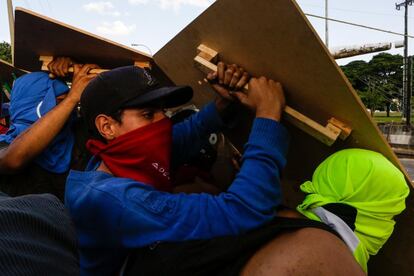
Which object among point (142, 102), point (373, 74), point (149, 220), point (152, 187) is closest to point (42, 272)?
point (149, 220)

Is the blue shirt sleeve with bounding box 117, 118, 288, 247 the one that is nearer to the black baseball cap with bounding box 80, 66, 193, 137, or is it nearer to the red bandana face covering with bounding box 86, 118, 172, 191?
the red bandana face covering with bounding box 86, 118, 172, 191

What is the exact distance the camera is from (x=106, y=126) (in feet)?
5.41

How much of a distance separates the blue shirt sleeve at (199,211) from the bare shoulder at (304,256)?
10 centimetres

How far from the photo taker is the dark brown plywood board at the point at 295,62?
1367 millimetres

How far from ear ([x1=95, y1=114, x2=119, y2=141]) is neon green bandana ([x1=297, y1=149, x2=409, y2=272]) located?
0.80 m

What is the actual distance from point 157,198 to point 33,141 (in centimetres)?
101

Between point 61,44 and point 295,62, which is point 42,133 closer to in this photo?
point 61,44

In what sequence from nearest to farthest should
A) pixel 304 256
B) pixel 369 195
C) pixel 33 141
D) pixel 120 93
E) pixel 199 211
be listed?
pixel 304 256 → pixel 199 211 → pixel 369 195 → pixel 120 93 → pixel 33 141

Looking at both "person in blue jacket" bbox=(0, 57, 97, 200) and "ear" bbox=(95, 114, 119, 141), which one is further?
"person in blue jacket" bbox=(0, 57, 97, 200)

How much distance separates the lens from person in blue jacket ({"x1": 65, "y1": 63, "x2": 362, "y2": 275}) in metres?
1.28

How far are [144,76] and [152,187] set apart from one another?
1.62 ft

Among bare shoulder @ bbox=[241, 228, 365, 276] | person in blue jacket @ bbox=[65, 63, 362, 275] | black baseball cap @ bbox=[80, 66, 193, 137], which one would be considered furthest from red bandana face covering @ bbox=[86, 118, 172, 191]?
bare shoulder @ bbox=[241, 228, 365, 276]

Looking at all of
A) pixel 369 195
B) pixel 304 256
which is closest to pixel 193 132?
pixel 369 195

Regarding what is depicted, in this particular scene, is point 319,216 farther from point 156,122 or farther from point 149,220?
point 156,122
